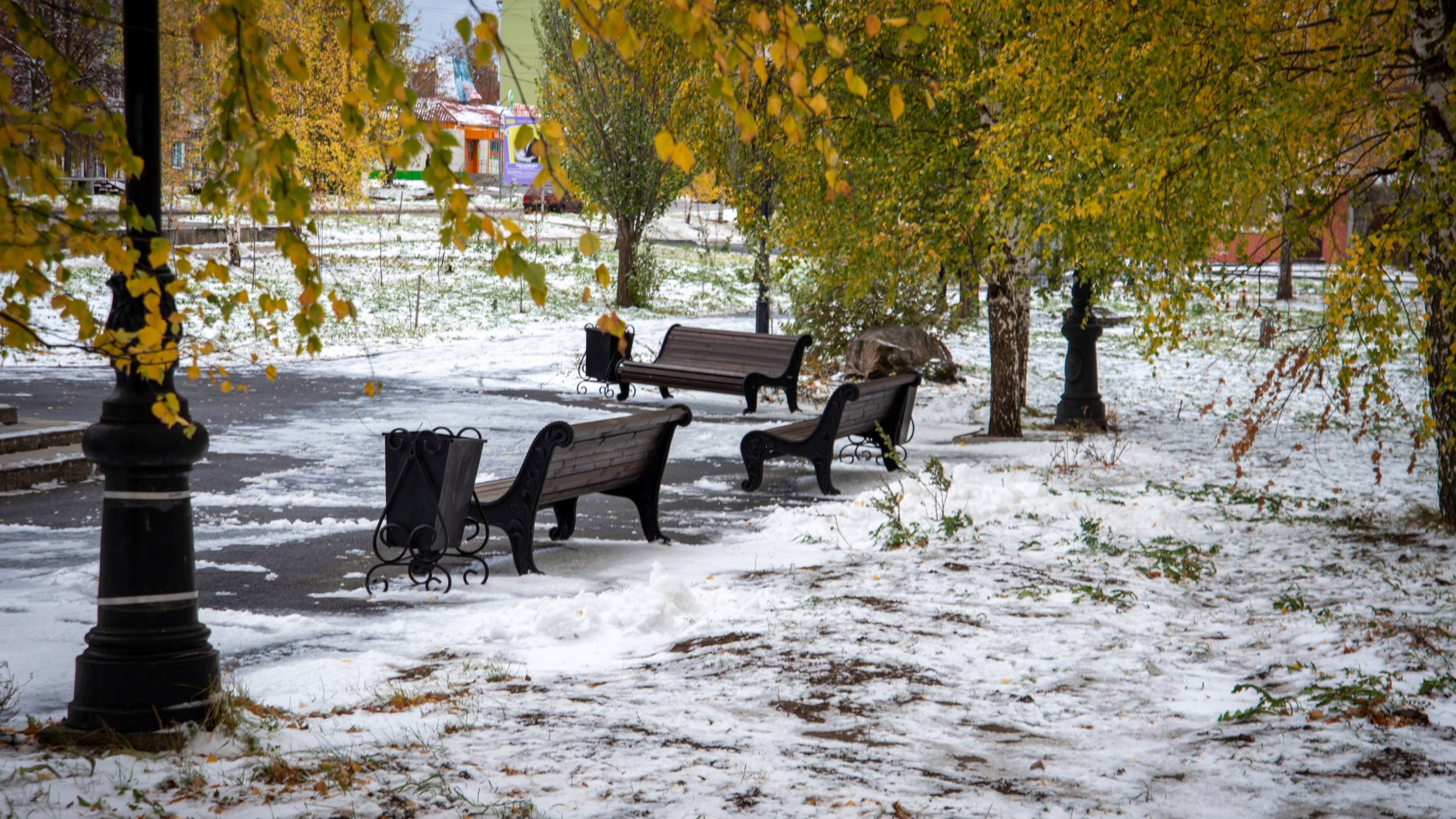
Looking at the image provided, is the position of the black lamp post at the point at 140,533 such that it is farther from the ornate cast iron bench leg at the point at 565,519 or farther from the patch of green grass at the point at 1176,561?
the patch of green grass at the point at 1176,561

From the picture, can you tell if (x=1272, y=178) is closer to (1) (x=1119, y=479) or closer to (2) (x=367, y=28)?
(1) (x=1119, y=479)

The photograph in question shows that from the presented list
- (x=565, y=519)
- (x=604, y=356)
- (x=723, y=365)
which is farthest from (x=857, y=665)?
(x=604, y=356)

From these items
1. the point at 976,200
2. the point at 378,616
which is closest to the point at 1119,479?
the point at 976,200

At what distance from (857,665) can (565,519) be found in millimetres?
3509

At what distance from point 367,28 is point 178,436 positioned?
85.5 inches

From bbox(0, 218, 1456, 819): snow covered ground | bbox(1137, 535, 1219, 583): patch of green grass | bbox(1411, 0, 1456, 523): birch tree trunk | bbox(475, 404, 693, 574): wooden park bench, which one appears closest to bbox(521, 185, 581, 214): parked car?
bbox(475, 404, 693, 574): wooden park bench

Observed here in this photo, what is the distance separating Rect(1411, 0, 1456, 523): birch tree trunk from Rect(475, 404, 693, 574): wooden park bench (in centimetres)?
469

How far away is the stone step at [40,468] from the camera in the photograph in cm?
952

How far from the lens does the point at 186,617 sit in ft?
14.1

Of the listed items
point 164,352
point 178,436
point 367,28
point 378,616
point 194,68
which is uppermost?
point 194,68

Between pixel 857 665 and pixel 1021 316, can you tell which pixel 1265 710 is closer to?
pixel 857 665

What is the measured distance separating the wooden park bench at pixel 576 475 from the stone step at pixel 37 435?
488 cm

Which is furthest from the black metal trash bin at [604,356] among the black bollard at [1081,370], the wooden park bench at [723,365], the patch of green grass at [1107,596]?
the patch of green grass at [1107,596]

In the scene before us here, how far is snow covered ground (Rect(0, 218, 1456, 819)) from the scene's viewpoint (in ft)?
12.5
